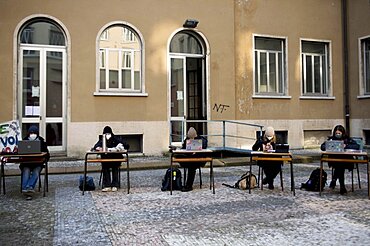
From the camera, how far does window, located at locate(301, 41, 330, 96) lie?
54.1 feet

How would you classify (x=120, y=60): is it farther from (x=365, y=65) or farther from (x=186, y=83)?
(x=365, y=65)

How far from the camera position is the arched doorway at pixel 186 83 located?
47.2 ft

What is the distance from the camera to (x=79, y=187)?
8461 mm

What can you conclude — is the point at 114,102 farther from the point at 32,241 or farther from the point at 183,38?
the point at 32,241

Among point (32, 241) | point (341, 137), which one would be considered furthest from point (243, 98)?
point (32, 241)

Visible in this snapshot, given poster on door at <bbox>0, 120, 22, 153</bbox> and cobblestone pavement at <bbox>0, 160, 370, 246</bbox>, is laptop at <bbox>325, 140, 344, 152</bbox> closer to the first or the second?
cobblestone pavement at <bbox>0, 160, 370, 246</bbox>

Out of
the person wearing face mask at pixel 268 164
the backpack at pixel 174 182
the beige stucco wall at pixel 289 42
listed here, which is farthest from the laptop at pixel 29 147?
the beige stucco wall at pixel 289 42

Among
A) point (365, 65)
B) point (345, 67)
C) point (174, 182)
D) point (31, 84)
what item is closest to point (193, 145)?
point (174, 182)

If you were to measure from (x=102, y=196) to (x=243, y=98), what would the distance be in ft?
27.9

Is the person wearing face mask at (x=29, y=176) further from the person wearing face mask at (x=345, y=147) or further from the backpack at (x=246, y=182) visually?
the person wearing face mask at (x=345, y=147)

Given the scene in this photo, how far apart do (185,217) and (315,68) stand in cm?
1247

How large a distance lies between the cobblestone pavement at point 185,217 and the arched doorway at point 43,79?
4329 mm

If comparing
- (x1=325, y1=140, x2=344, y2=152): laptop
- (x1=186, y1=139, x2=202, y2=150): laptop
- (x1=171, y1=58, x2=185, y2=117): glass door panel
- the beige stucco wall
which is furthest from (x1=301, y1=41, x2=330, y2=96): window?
(x1=186, y1=139, x2=202, y2=150): laptop

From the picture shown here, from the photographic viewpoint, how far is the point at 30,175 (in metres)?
7.79
